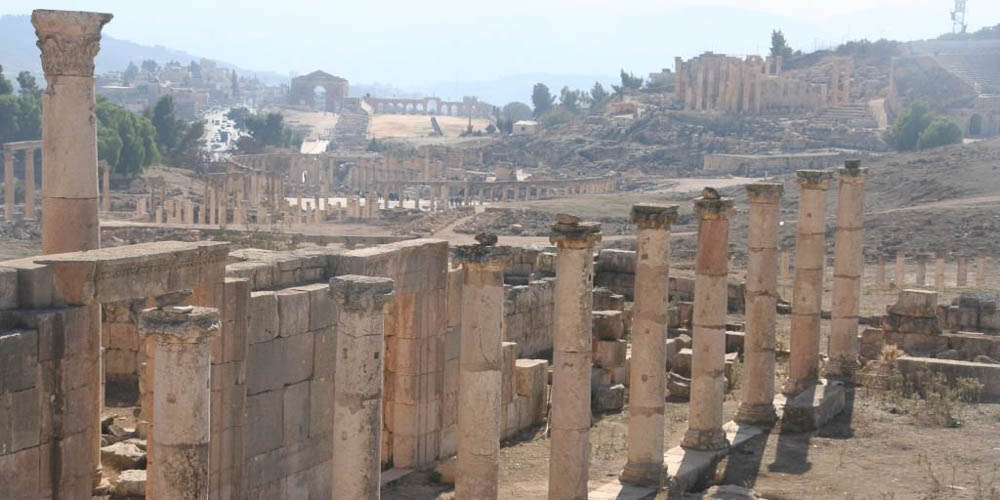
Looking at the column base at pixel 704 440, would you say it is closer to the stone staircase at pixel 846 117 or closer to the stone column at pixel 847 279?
the stone column at pixel 847 279

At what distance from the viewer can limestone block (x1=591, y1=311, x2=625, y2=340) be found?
927 inches

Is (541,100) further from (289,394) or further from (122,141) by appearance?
(289,394)

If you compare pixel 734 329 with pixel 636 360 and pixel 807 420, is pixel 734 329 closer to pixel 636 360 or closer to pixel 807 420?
pixel 807 420

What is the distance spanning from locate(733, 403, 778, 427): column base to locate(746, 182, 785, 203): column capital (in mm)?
3031

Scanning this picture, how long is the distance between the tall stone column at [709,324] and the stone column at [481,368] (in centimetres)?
543

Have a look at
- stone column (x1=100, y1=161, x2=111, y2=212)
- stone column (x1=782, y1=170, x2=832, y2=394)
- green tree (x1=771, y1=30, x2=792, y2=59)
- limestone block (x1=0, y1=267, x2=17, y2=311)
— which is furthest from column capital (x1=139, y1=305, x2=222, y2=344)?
green tree (x1=771, y1=30, x2=792, y2=59)

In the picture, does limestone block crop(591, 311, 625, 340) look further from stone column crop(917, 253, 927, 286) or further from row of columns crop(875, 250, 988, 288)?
stone column crop(917, 253, 927, 286)

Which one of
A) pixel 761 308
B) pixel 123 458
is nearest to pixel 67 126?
pixel 123 458

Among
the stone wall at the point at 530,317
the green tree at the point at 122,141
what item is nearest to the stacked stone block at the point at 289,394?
the stone wall at the point at 530,317

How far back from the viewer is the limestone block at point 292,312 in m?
15.4

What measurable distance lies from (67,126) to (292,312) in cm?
339

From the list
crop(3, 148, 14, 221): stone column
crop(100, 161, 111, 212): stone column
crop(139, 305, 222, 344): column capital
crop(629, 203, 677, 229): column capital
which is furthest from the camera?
crop(100, 161, 111, 212): stone column

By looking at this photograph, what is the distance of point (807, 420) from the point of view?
20.7 meters

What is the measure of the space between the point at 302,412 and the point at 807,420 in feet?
27.1
